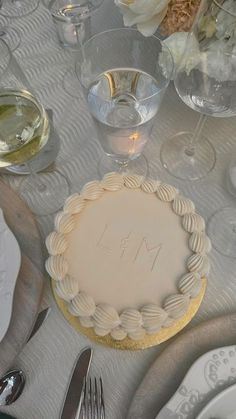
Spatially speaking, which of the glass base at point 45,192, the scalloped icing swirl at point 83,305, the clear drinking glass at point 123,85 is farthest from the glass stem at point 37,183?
the scalloped icing swirl at point 83,305

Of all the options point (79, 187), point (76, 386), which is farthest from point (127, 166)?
point (76, 386)

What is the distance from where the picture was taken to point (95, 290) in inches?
16.6

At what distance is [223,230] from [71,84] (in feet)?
1.07

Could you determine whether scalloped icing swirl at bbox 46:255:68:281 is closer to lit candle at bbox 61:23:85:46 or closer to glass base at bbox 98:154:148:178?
glass base at bbox 98:154:148:178

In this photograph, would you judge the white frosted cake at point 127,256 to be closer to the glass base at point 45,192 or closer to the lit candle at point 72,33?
the glass base at point 45,192

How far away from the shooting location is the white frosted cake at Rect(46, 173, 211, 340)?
0.41 meters

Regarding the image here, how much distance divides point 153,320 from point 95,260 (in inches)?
3.4

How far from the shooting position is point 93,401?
1.41ft

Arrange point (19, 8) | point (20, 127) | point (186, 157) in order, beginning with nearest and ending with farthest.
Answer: point (20, 127)
point (186, 157)
point (19, 8)

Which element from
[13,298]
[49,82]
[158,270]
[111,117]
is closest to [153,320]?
[158,270]

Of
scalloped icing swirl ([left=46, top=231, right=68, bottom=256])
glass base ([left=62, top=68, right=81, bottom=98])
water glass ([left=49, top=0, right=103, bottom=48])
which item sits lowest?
scalloped icing swirl ([left=46, top=231, right=68, bottom=256])

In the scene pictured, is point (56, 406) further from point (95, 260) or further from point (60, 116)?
point (60, 116)

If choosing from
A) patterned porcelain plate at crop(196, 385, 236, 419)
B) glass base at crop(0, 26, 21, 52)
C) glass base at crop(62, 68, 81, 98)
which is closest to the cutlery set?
patterned porcelain plate at crop(196, 385, 236, 419)

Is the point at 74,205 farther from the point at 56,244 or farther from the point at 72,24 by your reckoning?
the point at 72,24
